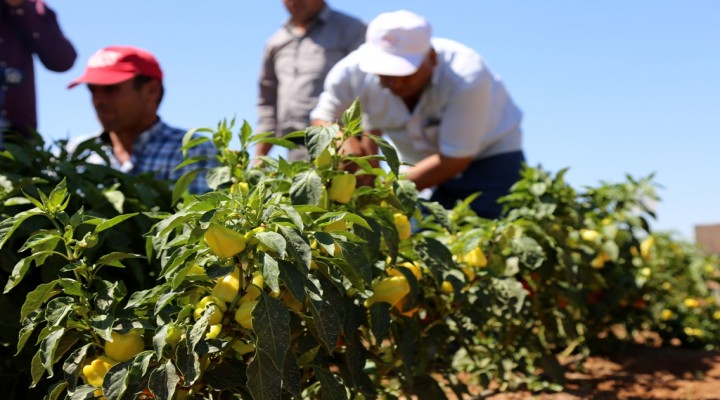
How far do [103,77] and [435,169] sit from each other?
1342 mm

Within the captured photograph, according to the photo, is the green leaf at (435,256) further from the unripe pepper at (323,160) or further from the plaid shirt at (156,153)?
the plaid shirt at (156,153)

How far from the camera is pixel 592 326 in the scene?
4.01 m

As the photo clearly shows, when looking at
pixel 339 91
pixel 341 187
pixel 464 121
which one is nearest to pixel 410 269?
pixel 341 187

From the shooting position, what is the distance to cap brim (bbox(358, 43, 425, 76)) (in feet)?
10.8

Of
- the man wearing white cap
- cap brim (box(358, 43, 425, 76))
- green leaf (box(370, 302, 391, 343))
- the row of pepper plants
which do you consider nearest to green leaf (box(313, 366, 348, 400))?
Answer: the row of pepper plants

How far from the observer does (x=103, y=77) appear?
3.51 metres

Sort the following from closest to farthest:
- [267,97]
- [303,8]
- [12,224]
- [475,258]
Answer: [12,224], [475,258], [303,8], [267,97]

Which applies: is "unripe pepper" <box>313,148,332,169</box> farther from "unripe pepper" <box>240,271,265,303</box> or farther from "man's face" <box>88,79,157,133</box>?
"man's face" <box>88,79,157,133</box>

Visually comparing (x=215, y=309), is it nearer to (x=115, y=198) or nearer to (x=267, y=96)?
(x=115, y=198)

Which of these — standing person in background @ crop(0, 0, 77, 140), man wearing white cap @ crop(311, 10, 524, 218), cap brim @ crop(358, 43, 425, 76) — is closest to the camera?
cap brim @ crop(358, 43, 425, 76)

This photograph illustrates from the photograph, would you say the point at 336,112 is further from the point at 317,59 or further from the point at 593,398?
the point at 593,398

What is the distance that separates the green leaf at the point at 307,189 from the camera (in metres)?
1.67

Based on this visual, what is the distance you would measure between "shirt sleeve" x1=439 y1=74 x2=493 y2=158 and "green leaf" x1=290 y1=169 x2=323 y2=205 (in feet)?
5.85

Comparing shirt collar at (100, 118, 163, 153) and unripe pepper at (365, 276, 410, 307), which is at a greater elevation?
unripe pepper at (365, 276, 410, 307)
